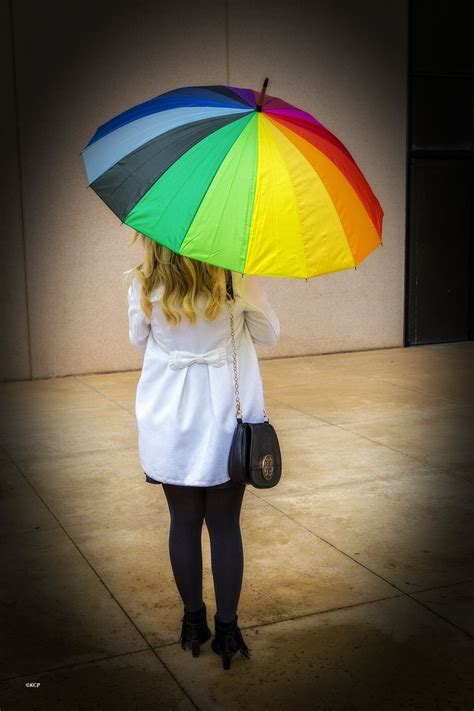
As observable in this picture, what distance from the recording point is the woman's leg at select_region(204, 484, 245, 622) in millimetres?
3260

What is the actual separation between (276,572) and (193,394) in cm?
140

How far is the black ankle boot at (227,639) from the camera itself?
10.9 ft

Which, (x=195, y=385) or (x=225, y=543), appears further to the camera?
(x=225, y=543)

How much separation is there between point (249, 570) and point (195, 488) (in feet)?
3.69

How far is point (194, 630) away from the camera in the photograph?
3426 millimetres

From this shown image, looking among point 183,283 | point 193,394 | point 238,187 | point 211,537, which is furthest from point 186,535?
point 238,187

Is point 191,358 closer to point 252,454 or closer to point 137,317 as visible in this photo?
point 137,317

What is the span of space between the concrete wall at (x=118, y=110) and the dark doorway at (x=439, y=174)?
1.09 feet

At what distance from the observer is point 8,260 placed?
333 inches

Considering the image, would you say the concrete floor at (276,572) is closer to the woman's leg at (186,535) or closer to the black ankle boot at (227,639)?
the black ankle boot at (227,639)

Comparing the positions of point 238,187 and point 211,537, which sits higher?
point 238,187

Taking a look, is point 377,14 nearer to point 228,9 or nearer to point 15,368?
point 228,9

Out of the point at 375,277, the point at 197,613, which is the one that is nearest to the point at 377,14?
the point at 375,277

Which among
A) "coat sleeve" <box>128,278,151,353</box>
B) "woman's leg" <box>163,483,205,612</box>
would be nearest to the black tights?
"woman's leg" <box>163,483,205,612</box>
